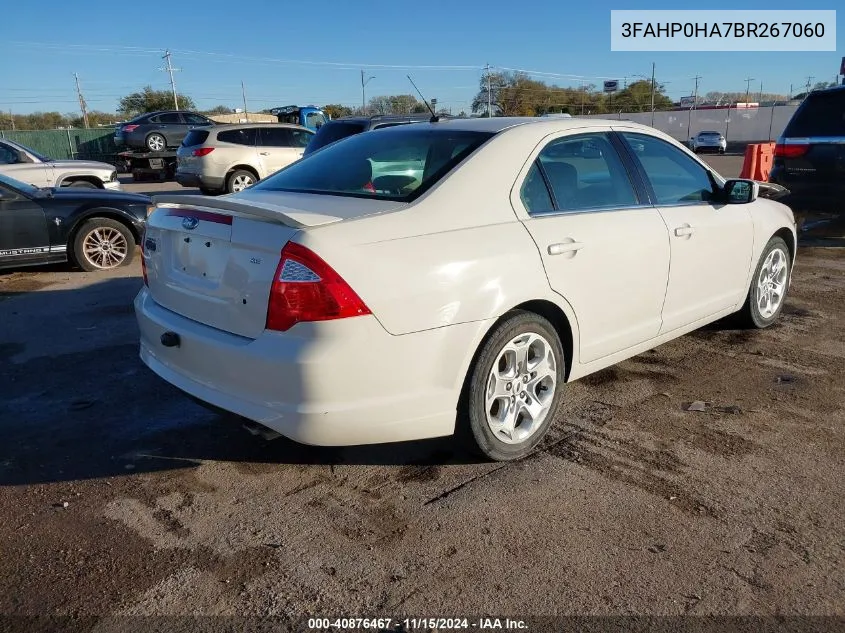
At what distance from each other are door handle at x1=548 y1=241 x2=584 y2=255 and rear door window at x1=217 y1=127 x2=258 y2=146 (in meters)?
13.5

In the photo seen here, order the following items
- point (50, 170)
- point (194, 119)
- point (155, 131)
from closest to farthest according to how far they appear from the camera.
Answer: point (50, 170) < point (155, 131) < point (194, 119)

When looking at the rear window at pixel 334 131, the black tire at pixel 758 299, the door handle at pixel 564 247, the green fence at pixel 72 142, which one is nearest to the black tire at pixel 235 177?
the rear window at pixel 334 131

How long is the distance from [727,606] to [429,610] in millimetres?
1032

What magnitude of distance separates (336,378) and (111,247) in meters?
6.61

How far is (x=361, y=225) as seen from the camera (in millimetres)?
2855

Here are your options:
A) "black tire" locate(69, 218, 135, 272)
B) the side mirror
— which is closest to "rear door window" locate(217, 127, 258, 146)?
"black tire" locate(69, 218, 135, 272)

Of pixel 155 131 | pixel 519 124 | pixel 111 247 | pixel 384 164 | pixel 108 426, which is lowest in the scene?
pixel 108 426

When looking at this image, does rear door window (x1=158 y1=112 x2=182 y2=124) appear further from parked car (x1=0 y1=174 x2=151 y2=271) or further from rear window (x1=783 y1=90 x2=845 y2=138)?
rear window (x1=783 y1=90 x2=845 y2=138)

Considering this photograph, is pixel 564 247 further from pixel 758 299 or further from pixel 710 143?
pixel 710 143

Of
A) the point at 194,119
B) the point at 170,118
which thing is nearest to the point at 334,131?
the point at 170,118

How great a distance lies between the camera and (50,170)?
12.1 meters

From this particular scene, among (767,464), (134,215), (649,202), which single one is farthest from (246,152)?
(767,464)

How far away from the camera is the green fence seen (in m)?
33.5

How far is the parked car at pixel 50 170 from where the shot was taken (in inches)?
468
